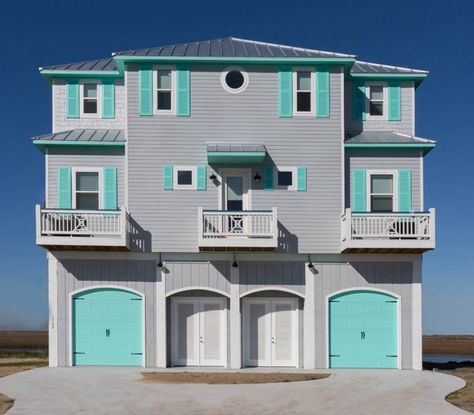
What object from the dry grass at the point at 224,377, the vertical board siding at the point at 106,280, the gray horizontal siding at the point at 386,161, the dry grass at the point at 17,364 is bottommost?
the dry grass at the point at 17,364

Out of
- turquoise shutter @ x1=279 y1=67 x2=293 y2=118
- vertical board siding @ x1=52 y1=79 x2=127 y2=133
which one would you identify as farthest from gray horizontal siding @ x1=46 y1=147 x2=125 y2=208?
turquoise shutter @ x1=279 y1=67 x2=293 y2=118

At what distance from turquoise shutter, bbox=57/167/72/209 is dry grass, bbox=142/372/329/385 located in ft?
20.7

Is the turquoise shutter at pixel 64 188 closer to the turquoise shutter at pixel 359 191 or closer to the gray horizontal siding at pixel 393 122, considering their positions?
the turquoise shutter at pixel 359 191

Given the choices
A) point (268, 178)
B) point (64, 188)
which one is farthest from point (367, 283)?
point (64, 188)

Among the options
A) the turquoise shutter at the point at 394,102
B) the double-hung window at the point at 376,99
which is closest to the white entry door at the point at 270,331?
the double-hung window at the point at 376,99

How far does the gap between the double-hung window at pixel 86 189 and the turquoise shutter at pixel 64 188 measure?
0.17m

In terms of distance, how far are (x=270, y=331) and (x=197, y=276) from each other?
3166 millimetres

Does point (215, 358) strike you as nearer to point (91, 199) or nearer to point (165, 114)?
point (91, 199)

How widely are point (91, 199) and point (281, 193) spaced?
256 inches

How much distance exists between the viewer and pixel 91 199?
866 inches

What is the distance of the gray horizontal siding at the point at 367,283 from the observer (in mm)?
21750

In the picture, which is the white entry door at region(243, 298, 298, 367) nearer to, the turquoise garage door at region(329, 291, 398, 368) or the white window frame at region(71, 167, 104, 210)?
the turquoise garage door at region(329, 291, 398, 368)

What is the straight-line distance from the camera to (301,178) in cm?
2198

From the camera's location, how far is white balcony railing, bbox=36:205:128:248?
20.6 metres
